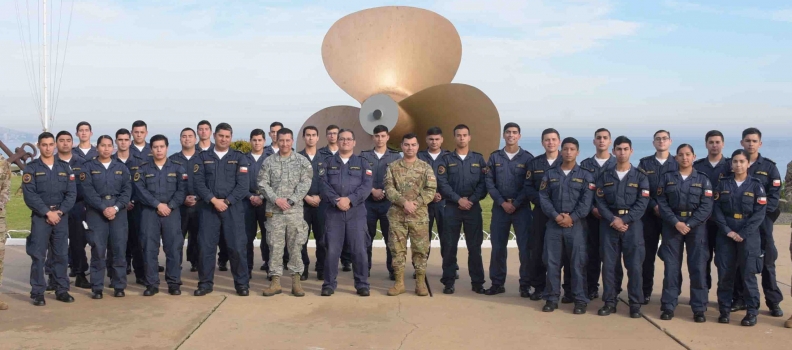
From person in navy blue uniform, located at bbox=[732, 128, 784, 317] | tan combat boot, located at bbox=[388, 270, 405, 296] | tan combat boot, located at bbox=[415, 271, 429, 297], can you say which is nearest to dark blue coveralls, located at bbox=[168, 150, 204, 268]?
tan combat boot, located at bbox=[388, 270, 405, 296]

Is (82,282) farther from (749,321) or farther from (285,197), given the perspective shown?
(749,321)

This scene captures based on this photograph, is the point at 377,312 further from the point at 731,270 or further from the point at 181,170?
the point at 731,270

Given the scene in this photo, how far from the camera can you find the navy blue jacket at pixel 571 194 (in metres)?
5.08

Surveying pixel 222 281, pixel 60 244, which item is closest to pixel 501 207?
pixel 222 281

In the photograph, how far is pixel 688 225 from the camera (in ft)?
15.8

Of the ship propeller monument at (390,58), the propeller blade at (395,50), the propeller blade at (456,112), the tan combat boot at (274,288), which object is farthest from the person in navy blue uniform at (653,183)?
the propeller blade at (395,50)

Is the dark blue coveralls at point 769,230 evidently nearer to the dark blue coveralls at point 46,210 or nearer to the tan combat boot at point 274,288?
the tan combat boot at point 274,288

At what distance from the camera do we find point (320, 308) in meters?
5.19

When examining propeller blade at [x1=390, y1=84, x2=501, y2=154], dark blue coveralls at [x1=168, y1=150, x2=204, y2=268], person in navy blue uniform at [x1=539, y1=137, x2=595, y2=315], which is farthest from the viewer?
propeller blade at [x1=390, y1=84, x2=501, y2=154]

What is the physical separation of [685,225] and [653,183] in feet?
1.72

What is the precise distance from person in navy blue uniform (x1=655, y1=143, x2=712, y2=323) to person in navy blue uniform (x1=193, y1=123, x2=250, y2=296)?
10.9 feet

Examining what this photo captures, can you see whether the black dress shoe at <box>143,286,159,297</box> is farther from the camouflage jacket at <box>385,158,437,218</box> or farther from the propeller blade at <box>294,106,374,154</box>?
the propeller blade at <box>294,106,374,154</box>

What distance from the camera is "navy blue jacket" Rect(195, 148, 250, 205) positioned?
220 inches

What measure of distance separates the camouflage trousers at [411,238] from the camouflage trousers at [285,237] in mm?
749
